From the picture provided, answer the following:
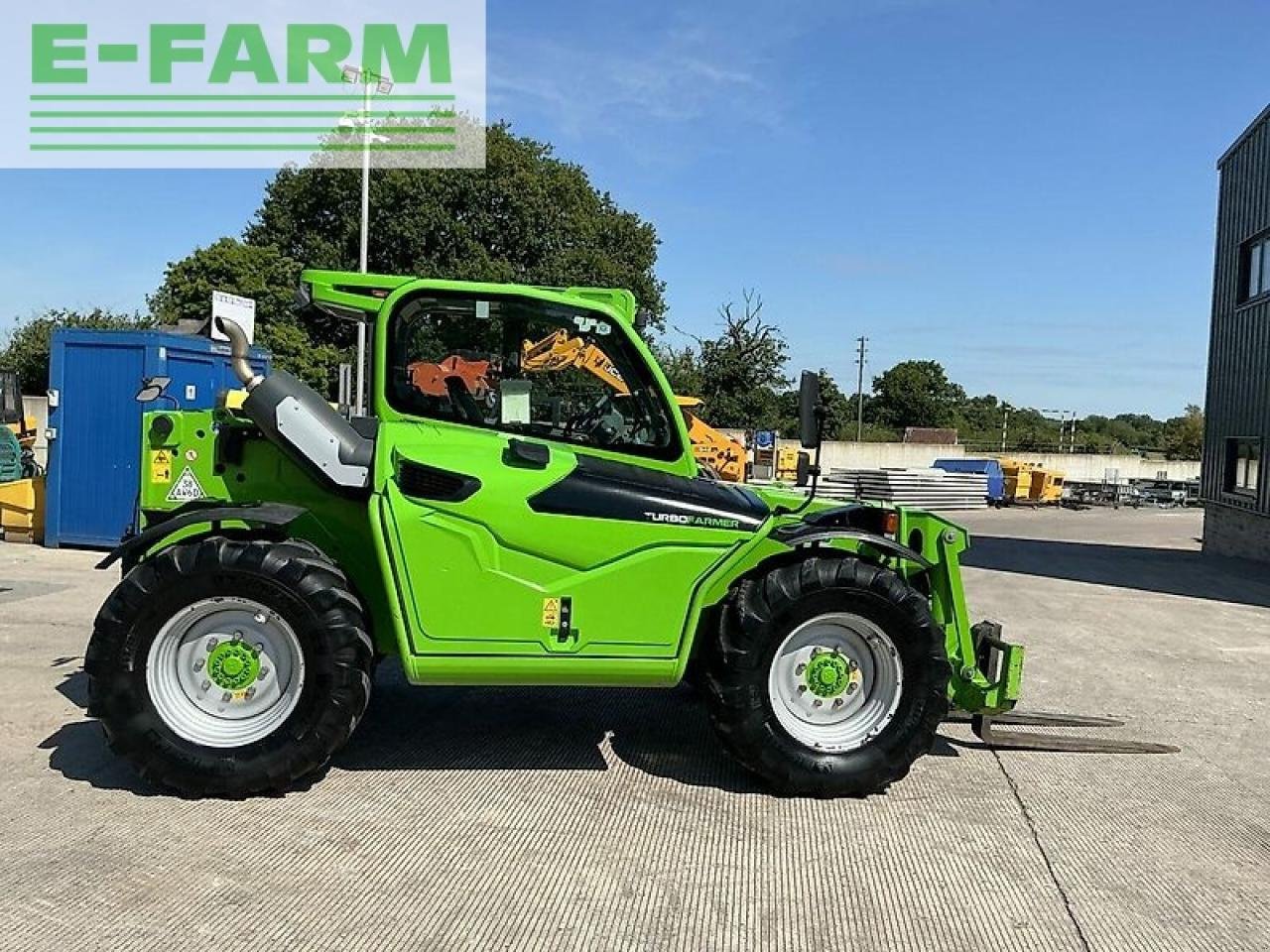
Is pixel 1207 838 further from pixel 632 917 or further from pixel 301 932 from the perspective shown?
pixel 301 932

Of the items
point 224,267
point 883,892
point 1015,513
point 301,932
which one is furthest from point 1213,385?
point 224,267

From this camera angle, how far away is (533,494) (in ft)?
15.6

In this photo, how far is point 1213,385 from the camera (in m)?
19.4

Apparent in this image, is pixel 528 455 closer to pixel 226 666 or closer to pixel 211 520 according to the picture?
pixel 211 520

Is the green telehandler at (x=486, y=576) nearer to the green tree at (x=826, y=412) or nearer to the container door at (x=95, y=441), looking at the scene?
the green tree at (x=826, y=412)

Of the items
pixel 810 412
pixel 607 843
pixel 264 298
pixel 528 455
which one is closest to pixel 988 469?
pixel 264 298

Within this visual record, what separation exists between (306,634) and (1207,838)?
402 centimetres

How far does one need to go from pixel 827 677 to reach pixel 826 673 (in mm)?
22

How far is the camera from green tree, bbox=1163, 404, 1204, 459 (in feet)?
215

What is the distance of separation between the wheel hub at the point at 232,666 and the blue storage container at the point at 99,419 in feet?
25.6

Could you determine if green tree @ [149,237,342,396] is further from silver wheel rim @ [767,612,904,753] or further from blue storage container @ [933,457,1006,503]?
silver wheel rim @ [767,612,904,753]

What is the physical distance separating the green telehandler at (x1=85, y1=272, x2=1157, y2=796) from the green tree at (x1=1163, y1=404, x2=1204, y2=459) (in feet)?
216

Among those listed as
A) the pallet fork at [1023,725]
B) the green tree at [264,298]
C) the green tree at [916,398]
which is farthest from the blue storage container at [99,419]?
the green tree at [916,398]

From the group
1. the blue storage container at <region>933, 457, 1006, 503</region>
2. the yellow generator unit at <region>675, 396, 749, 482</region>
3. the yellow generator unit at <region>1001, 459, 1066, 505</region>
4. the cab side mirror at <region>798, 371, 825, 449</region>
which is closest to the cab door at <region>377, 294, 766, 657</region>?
the cab side mirror at <region>798, 371, 825, 449</region>
